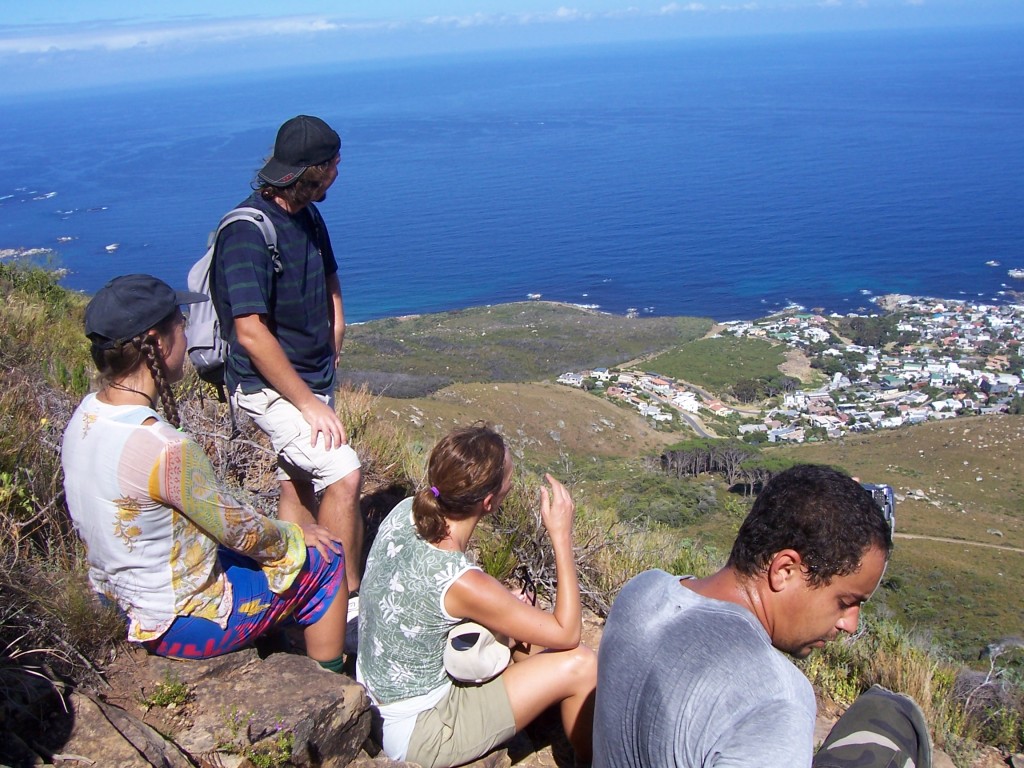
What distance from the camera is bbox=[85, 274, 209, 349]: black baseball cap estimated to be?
2168mm

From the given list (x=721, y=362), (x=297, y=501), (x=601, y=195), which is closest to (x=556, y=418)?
(x=721, y=362)

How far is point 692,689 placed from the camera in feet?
5.06

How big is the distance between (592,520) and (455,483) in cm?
208

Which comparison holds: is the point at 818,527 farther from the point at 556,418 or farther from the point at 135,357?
the point at 556,418

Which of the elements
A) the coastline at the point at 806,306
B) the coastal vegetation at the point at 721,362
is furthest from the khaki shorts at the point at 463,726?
the coastline at the point at 806,306

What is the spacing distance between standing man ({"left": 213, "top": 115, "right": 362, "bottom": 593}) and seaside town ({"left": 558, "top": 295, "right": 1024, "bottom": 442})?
29215mm

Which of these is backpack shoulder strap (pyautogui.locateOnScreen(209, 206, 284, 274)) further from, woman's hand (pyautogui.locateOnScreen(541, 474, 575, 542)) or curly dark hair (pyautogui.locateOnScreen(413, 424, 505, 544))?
woman's hand (pyautogui.locateOnScreen(541, 474, 575, 542))

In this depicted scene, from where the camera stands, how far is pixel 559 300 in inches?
2190

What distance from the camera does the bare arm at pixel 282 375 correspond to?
2.79 meters

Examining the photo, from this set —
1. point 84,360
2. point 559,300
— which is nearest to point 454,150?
point 559,300

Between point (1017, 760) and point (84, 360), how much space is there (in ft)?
17.6

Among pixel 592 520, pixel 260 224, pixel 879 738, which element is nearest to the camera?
pixel 879 738

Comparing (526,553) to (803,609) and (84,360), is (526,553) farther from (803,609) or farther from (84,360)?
(84,360)

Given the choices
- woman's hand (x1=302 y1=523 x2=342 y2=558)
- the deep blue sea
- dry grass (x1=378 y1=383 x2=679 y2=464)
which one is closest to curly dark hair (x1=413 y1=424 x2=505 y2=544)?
woman's hand (x1=302 y1=523 x2=342 y2=558)
